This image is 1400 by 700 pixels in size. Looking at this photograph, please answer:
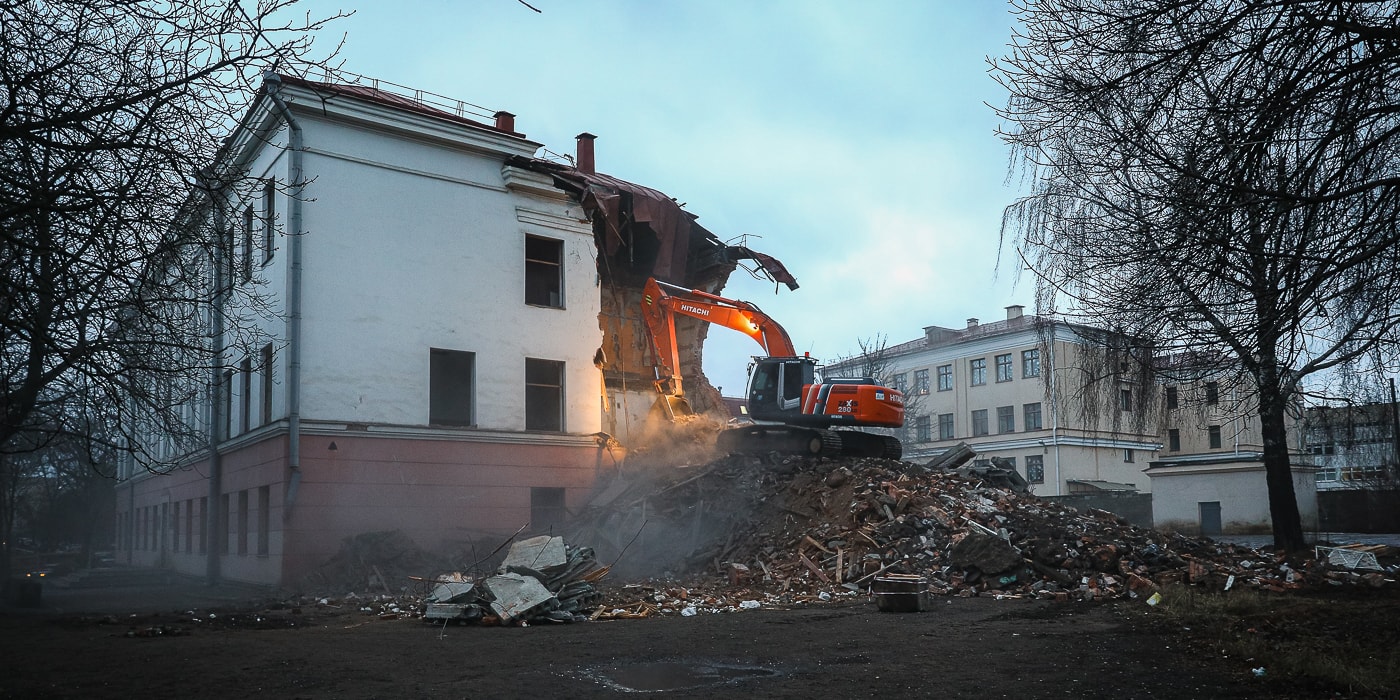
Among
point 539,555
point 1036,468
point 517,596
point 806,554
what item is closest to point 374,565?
point 539,555

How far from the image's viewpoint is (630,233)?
24.7 m

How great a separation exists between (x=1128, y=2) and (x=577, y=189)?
16856 millimetres

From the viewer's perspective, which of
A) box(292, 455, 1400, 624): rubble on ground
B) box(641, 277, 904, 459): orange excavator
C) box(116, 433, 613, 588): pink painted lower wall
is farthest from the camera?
box(641, 277, 904, 459): orange excavator

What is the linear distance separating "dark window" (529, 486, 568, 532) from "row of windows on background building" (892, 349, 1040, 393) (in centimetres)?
3551

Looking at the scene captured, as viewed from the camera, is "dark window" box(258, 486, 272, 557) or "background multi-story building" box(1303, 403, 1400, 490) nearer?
"background multi-story building" box(1303, 403, 1400, 490)

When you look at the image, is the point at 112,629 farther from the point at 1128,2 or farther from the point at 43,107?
the point at 1128,2

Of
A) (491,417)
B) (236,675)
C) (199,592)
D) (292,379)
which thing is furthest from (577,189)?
(236,675)

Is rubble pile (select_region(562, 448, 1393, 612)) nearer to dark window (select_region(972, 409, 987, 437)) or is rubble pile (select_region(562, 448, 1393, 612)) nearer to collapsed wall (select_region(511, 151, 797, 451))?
collapsed wall (select_region(511, 151, 797, 451))

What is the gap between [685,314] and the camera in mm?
22703

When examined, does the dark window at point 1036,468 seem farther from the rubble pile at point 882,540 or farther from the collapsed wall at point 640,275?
the rubble pile at point 882,540

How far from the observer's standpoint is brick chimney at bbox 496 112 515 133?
23812 millimetres

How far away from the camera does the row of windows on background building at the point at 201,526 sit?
20.1 metres

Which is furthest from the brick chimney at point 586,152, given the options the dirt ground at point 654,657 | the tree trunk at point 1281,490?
the tree trunk at point 1281,490

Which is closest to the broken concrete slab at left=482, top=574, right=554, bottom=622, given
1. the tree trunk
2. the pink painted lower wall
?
the pink painted lower wall
